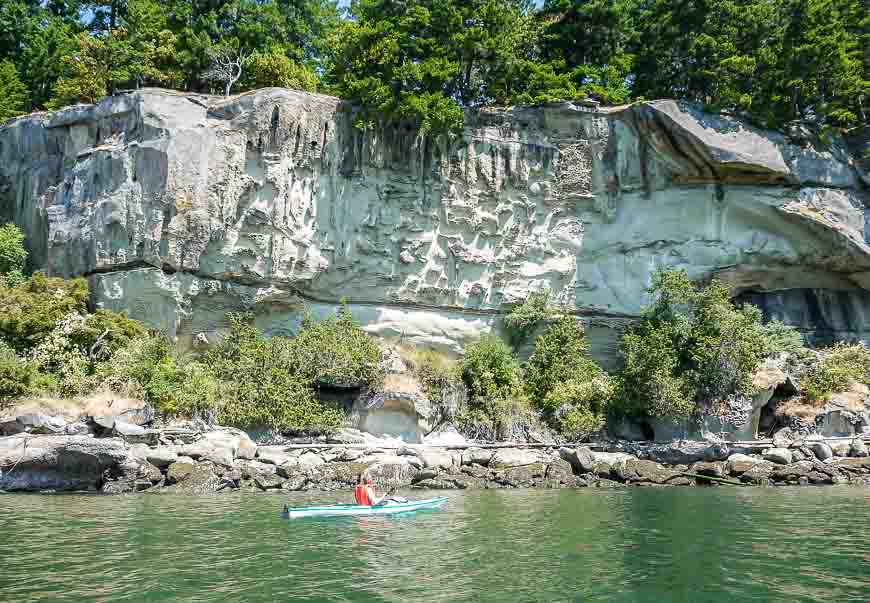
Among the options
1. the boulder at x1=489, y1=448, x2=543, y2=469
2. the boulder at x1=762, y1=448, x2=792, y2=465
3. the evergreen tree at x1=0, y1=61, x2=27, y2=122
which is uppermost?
the evergreen tree at x1=0, y1=61, x2=27, y2=122

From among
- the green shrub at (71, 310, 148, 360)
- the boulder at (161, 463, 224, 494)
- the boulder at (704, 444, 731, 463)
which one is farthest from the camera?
the green shrub at (71, 310, 148, 360)

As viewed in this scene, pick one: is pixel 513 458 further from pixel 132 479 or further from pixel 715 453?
pixel 132 479

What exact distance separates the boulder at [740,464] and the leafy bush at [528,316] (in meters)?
9.10

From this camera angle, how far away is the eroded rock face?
1019 inches

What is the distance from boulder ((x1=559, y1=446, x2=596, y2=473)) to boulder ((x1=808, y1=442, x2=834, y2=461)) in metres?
7.56

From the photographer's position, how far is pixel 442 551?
11773 mm

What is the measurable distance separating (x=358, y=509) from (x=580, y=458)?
8944 millimetres

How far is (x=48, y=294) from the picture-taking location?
80.8ft

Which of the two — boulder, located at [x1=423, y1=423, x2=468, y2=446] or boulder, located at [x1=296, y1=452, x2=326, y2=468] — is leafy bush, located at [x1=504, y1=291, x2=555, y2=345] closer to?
boulder, located at [x1=423, y1=423, x2=468, y2=446]

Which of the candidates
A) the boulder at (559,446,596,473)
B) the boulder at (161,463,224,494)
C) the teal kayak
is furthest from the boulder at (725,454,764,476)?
the boulder at (161,463,224,494)

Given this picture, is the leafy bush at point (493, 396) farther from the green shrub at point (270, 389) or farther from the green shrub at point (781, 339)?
the green shrub at point (781, 339)

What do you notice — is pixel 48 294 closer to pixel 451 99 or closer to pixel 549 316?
pixel 451 99

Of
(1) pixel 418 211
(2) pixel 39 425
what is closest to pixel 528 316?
(1) pixel 418 211

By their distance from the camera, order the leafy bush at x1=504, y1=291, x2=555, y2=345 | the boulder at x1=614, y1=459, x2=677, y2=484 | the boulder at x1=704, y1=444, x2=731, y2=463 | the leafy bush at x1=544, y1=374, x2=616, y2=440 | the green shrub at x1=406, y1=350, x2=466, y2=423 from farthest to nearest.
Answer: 1. the leafy bush at x1=504, y1=291, x2=555, y2=345
2. the green shrub at x1=406, y1=350, x2=466, y2=423
3. the leafy bush at x1=544, y1=374, x2=616, y2=440
4. the boulder at x1=704, y1=444, x2=731, y2=463
5. the boulder at x1=614, y1=459, x2=677, y2=484
